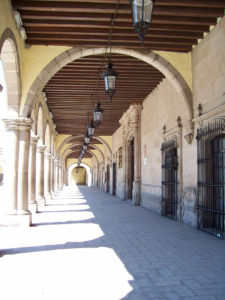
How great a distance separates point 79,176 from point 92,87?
4899cm

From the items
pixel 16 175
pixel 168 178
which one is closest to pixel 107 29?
pixel 16 175

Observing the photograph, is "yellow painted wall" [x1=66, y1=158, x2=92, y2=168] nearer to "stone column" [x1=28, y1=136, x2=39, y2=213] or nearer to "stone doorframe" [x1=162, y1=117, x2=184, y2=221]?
"stone column" [x1=28, y1=136, x2=39, y2=213]

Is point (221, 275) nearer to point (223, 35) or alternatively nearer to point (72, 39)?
point (223, 35)

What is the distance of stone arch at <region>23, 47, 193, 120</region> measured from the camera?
7333 mm

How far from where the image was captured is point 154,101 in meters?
11.3

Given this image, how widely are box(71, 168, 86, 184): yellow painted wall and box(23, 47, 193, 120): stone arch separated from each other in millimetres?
51609

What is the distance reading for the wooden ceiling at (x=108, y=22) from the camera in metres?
5.67

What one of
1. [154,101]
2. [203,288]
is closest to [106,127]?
[154,101]

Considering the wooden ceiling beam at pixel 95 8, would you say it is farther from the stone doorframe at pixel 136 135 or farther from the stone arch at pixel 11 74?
Answer: the stone doorframe at pixel 136 135

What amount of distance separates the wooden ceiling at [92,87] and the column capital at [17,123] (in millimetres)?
2404

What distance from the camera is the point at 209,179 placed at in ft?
22.3

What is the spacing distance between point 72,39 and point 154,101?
194 inches

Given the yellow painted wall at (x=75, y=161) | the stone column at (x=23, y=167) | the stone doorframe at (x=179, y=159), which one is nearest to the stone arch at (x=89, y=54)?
the stone column at (x=23, y=167)

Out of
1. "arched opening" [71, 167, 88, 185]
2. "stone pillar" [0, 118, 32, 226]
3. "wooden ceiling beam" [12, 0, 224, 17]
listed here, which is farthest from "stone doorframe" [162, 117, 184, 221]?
"arched opening" [71, 167, 88, 185]
